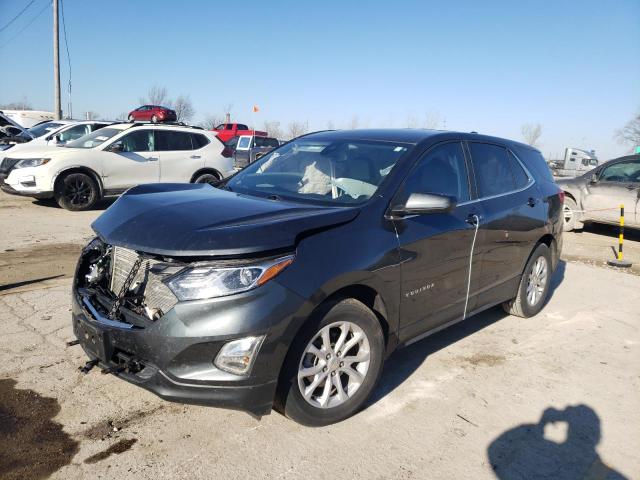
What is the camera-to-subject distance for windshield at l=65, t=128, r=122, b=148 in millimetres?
10781

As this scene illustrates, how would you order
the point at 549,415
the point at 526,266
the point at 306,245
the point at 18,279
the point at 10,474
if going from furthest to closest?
the point at 18,279 < the point at 526,266 < the point at 549,415 < the point at 306,245 < the point at 10,474

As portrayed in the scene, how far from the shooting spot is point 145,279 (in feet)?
9.25

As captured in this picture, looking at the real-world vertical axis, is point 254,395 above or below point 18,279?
above

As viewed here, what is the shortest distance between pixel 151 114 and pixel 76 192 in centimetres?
1912

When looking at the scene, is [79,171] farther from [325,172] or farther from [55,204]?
[325,172]

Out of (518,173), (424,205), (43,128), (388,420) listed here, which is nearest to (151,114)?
(43,128)

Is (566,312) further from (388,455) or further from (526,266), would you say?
(388,455)

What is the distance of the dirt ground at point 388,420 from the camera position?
276 cm

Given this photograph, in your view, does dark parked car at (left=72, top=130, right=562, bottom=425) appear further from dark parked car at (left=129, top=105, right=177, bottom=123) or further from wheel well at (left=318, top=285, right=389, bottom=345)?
dark parked car at (left=129, top=105, right=177, bottom=123)

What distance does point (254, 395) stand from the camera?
2.66 metres

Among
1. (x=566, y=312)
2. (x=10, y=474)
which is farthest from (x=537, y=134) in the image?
(x=10, y=474)

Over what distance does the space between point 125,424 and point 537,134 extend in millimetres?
81303

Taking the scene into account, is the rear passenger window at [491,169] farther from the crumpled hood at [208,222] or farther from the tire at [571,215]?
the tire at [571,215]

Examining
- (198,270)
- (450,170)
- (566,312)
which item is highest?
(450,170)
